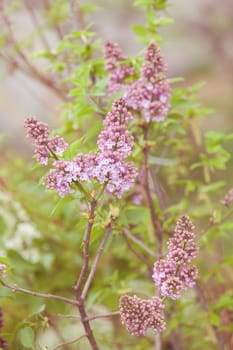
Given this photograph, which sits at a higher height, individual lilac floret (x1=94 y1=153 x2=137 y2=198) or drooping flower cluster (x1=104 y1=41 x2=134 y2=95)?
drooping flower cluster (x1=104 y1=41 x2=134 y2=95)

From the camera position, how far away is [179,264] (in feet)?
2.69

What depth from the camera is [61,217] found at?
1843 mm

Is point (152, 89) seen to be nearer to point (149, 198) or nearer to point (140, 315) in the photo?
point (149, 198)

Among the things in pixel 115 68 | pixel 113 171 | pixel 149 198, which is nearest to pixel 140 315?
pixel 113 171

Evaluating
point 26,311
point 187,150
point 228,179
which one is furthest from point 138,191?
point 228,179

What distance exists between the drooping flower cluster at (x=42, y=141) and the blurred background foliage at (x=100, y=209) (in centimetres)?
4

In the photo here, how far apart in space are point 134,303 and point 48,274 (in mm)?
951

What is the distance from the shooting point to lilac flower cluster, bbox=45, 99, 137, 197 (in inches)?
31.4

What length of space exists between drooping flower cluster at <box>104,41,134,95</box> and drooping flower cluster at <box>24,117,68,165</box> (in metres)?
0.31

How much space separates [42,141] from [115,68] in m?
0.37

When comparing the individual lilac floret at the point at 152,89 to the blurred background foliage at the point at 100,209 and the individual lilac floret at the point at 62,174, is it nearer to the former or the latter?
the blurred background foliage at the point at 100,209

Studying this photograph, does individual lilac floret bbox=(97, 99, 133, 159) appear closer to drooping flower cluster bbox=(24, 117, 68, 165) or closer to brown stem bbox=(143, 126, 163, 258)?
drooping flower cluster bbox=(24, 117, 68, 165)

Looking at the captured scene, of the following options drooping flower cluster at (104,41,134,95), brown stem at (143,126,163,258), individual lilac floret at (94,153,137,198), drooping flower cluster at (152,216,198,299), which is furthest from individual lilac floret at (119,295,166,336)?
drooping flower cluster at (104,41,134,95)

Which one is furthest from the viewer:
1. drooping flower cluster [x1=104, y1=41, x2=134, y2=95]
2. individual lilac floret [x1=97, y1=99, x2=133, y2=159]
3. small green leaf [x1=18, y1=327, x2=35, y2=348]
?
drooping flower cluster [x1=104, y1=41, x2=134, y2=95]
